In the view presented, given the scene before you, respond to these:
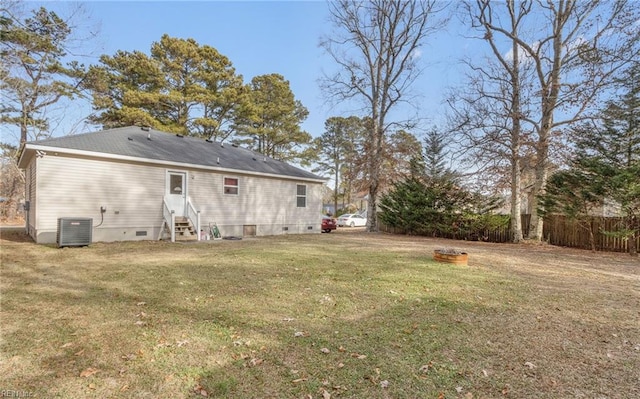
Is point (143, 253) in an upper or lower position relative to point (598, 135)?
lower

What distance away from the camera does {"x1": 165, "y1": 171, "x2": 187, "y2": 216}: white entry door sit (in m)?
11.5

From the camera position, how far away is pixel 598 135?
1071cm

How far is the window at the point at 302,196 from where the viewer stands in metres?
16.1

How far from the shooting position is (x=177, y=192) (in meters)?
11.8

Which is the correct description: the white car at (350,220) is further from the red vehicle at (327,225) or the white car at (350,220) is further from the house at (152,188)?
the house at (152,188)

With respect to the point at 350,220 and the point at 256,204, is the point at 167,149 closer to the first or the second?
the point at 256,204

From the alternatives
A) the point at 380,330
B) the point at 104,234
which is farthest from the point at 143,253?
the point at 380,330

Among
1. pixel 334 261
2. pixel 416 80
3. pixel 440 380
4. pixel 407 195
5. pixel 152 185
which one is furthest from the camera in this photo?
pixel 416 80

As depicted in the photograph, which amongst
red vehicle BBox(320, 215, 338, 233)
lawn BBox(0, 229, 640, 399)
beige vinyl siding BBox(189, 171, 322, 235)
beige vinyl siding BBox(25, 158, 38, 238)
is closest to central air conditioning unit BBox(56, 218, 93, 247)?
beige vinyl siding BBox(25, 158, 38, 238)

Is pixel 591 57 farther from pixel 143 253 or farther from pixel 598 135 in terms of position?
pixel 143 253

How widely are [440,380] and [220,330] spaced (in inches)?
90.8

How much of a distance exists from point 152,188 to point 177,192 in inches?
35.5

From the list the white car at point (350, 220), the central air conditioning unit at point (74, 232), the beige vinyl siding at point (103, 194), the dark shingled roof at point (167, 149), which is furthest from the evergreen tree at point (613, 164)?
the white car at point (350, 220)

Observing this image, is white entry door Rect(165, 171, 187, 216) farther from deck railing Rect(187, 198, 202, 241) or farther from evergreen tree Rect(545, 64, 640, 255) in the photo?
evergreen tree Rect(545, 64, 640, 255)
